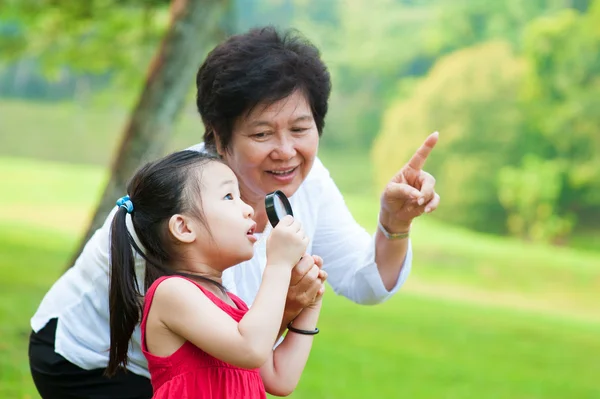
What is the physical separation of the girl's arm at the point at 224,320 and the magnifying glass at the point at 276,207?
0.14 m

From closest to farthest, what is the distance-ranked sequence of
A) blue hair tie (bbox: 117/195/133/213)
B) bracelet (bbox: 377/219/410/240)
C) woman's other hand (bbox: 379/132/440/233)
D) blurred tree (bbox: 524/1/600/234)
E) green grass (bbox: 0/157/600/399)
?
blue hair tie (bbox: 117/195/133/213) < woman's other hand (bbox: 379/132/440/233) < bracelet (bbox: 377/219/410/240) < green grass (bbox: 0/157/600/399) < blurred tree (bbox: 524/1/600/234)

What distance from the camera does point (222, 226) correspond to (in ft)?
6.18

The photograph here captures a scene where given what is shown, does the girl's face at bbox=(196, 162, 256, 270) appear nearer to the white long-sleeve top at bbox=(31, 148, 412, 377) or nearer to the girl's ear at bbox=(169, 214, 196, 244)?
the girl's ear at bbox=(169, 214, 196, 244)

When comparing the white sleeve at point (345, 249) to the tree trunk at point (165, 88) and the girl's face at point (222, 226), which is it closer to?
the girl's face at point (222, 226)

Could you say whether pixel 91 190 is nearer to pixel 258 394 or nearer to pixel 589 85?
pixel 589 85

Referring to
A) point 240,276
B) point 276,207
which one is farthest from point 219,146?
point 276,207

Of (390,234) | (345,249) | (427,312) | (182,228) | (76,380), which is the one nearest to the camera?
(182,228)

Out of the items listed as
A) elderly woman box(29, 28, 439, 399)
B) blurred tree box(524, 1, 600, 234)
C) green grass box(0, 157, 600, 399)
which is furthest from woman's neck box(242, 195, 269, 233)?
blurred tree box(524, 1, 600, 234)

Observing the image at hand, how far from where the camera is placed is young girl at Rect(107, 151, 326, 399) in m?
1.79

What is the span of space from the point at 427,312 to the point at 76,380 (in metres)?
7.24

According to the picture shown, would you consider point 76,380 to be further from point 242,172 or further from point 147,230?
point 242,172

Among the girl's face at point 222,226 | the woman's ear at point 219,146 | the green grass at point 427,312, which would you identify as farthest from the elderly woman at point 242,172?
the green grass at point 427,312

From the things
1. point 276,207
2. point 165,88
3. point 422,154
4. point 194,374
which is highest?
point 165,88

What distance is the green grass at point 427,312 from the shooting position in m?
6.51
